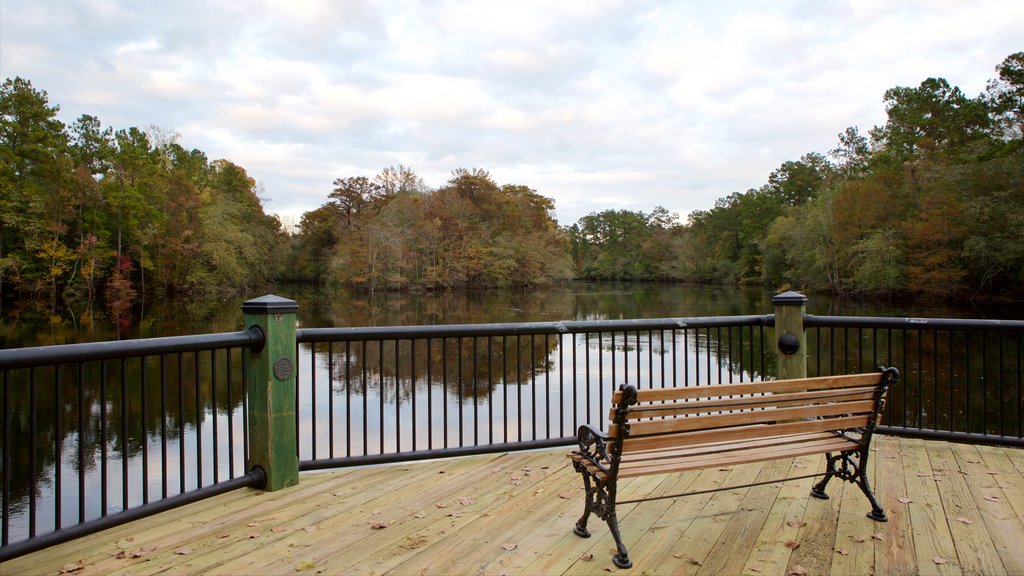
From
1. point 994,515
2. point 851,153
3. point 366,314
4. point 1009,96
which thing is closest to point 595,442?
point 994,515

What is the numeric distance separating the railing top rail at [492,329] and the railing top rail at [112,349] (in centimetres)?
35

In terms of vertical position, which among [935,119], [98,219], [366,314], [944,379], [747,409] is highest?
[935,119]

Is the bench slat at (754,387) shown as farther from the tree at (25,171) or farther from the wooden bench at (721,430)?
the tree at (25,171)

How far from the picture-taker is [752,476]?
3.55 m

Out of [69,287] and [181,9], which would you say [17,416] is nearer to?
[181,9]

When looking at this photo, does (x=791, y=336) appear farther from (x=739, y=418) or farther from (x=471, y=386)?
(x=471, y=386)

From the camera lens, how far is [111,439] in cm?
1047

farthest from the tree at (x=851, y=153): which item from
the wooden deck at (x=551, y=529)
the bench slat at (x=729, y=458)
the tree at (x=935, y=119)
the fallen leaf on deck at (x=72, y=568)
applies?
the fallen leaf on deck at (x=72, y=568)

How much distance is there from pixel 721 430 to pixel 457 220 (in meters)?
57.0

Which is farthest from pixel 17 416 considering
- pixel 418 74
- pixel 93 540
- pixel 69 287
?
pixel 69 287

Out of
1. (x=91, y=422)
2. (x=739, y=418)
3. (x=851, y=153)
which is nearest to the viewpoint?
(x=739, y=418)

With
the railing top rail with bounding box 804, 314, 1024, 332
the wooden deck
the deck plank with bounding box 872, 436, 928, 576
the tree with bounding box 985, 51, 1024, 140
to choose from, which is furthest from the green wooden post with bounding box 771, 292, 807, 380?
the tree with bounding box 985, 51, 1024, 140

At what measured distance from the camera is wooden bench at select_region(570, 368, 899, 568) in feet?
7.70

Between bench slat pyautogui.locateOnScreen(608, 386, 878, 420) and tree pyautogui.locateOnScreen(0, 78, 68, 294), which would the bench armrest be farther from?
tree pyautogui.locateOnScreen(0, 78, 68, 294)
